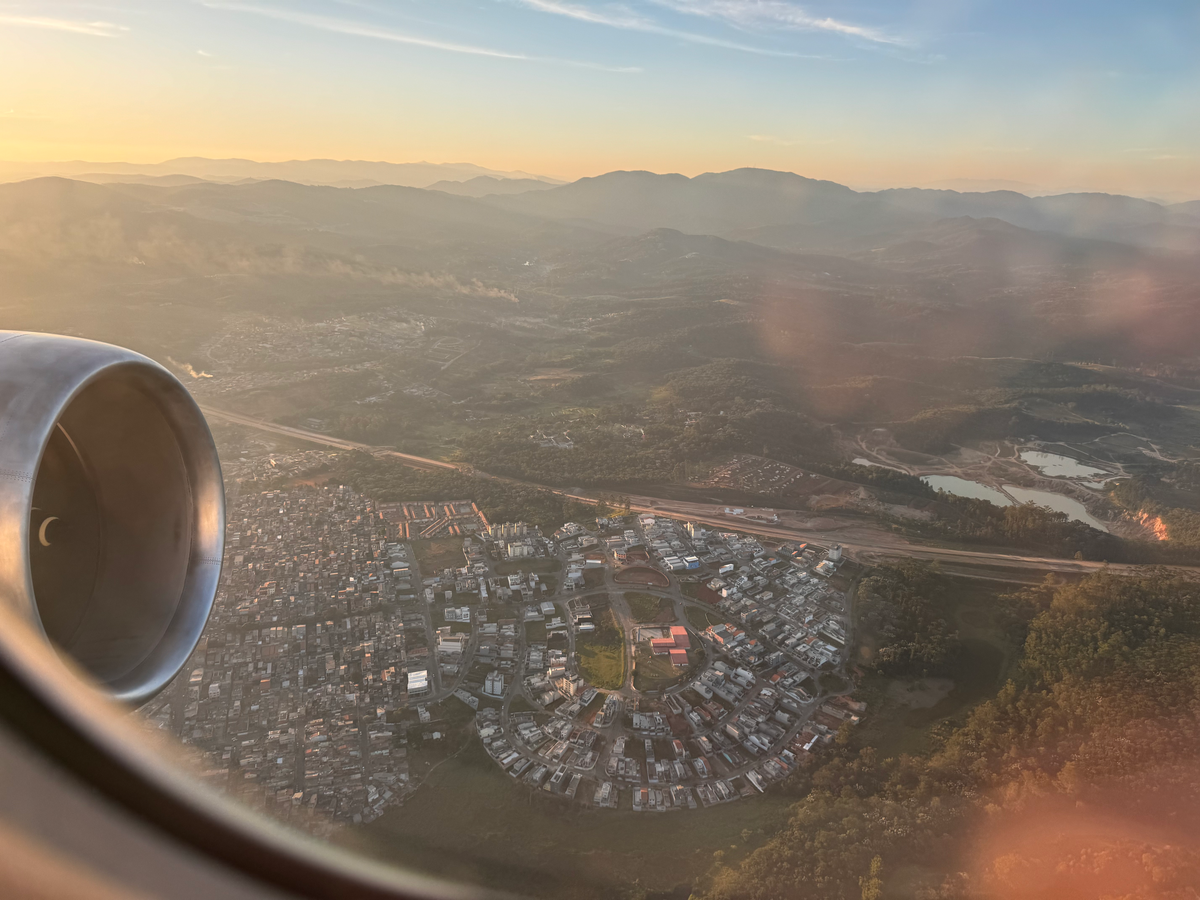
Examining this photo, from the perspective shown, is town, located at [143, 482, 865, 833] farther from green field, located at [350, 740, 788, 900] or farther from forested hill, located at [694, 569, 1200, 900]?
forested hill, located at [694, 569, 1200, 900]

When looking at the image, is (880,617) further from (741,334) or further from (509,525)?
(741,334)

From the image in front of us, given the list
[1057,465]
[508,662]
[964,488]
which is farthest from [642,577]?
[1057,465]

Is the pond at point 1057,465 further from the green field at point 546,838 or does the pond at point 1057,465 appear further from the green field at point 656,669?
the green field at point 546,838

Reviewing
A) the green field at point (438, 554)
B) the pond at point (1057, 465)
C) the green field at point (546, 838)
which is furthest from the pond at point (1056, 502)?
the green field at point (438, 554)

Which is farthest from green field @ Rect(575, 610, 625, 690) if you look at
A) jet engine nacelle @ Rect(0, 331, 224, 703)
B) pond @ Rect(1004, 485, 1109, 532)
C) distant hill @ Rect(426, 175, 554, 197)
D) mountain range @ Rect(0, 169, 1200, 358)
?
distant hill @ Rect(426, 175, 554, 197)

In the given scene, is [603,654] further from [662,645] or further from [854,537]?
[854,537]

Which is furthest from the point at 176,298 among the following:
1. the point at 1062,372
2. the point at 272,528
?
the point at 1062,372
